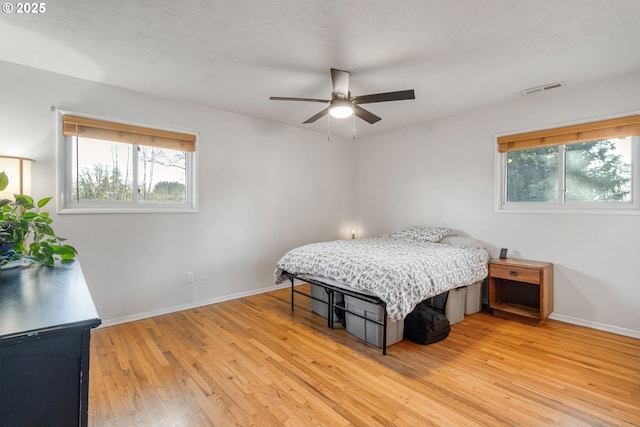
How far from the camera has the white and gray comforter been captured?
245cm

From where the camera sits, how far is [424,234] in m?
4.08

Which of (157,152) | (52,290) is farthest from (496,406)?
(157,152)

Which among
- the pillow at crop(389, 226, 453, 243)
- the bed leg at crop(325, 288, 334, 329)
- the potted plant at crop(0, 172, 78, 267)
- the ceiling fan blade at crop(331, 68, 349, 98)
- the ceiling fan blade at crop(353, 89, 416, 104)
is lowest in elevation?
the bed leg at crop(325, 288, 334, 329)

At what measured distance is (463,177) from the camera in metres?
4.06

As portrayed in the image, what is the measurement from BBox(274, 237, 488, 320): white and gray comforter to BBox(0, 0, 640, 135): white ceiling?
1.74m

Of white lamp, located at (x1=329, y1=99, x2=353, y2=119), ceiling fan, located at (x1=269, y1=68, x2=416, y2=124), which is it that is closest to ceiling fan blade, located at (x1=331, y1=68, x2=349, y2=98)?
ceiling fan, located at (x1=269, y1=68, x2=416, y2=124)

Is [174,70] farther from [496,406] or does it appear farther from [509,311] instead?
[509,311]

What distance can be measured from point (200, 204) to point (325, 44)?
2431 millimetres

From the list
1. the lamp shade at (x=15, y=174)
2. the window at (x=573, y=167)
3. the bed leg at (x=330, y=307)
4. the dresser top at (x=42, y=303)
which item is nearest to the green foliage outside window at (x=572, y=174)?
the window at (x=573, y=167)

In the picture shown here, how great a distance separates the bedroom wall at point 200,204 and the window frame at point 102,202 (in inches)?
2.2

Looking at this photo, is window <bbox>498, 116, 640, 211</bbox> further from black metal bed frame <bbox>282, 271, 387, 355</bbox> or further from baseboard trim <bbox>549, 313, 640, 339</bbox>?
black metal bed frame <bbox>282, 271, 387, 355</bbox>

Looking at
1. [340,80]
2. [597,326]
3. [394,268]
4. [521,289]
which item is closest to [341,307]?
[394,268]

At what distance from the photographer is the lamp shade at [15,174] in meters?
2.41

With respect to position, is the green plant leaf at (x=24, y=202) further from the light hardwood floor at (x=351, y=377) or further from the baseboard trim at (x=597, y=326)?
the baseboard trim at (x=597, y=326)
